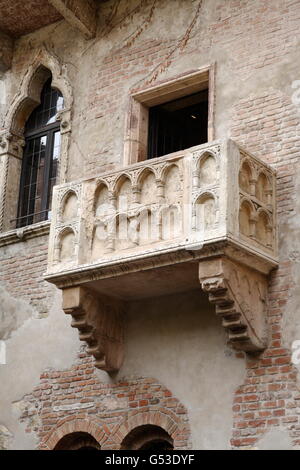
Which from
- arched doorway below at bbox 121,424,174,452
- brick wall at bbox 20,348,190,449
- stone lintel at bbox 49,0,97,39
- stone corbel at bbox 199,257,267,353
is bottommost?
arched doorway below at bbox 121,424,174,452

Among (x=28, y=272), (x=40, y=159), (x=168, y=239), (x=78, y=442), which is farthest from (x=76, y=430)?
(x=40, y=159)

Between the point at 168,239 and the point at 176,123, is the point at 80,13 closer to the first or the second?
the point at 176,123

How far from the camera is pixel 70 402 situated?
1038cm

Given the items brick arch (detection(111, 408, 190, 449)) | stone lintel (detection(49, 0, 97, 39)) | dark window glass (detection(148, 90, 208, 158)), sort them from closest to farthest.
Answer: brick arch (detection(111, 408, 190, 449)) < dark window glass (detection(148, 90, 208, 158)) < stone lintel (detection(49, 0, 97, 39))

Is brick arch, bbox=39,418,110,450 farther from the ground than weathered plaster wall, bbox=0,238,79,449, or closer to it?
closer to it

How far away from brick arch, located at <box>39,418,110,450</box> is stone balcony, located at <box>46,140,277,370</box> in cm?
67

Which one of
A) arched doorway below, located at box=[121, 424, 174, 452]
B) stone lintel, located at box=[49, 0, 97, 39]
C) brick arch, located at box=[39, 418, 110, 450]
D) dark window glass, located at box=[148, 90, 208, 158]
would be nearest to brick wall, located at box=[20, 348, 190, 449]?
brick arch, located at box=[39, 418, 110, 450]

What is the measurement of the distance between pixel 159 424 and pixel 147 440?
0.46 meters

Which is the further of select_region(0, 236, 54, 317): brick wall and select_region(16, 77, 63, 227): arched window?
select_region(16, 77, 63, 227): arched window

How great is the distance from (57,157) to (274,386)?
4978 mm

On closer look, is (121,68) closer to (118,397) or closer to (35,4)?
(35,4)

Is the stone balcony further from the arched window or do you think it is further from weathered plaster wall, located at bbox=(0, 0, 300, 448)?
the arched window

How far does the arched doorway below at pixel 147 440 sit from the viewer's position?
9688 mm

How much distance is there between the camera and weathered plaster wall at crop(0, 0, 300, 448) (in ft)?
29.3
